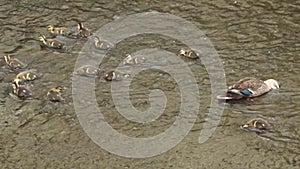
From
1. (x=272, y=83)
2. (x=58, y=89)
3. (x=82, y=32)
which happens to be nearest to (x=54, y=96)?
(x=58, y=89)

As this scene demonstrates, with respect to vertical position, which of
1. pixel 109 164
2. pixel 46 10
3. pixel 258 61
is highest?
pixel 46 10

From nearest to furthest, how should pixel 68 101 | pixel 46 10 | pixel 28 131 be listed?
pixel 28 131 → pixel 68 101 → pixel 46 10

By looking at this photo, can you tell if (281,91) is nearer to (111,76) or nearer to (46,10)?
(111,76)

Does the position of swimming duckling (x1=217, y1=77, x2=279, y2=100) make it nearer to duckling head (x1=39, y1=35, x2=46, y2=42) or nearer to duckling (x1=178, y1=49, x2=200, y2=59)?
duckling (x1=178, y1=49, x2=200, y2=59)

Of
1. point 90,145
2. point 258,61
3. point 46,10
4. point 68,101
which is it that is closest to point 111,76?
point 68,101

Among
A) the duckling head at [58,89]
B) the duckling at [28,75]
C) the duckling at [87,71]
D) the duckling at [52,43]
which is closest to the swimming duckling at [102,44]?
the duckling at [52,43]

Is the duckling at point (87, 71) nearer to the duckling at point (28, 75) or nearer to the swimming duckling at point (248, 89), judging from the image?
the duckling at point (28, 75)

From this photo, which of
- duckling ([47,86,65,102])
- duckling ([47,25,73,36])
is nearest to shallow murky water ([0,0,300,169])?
duckling ([47,86,65,102])

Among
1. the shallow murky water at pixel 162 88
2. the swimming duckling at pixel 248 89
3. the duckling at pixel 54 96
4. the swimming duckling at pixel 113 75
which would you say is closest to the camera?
the shallow murky water at pixel 162 88
